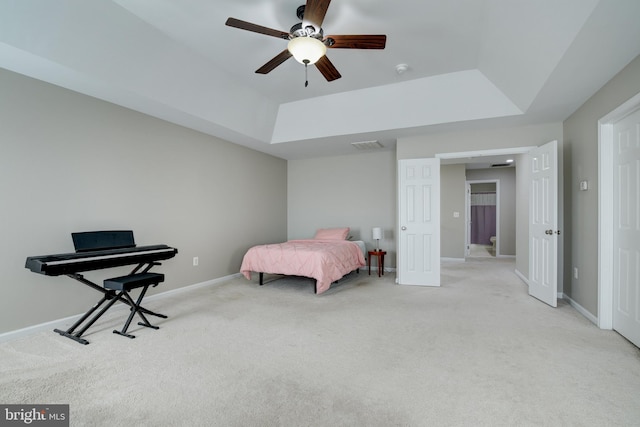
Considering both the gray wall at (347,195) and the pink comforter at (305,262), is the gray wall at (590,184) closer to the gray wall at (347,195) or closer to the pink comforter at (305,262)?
the gray wall at (347,195)

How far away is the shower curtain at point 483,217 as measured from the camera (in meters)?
9.72

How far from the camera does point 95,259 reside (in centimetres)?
272

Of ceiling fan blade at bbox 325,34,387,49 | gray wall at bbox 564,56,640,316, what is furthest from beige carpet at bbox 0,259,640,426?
ceiling fan blade at bbox 325,34,387,49

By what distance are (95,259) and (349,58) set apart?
3.34 meters

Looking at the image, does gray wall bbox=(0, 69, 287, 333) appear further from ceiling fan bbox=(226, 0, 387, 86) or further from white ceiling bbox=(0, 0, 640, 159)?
ceiling fan bbox=(226, 0, 387, 86)

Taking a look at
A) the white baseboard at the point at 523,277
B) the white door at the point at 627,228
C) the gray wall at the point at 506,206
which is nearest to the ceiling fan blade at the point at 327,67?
the white door at the point at 627,228

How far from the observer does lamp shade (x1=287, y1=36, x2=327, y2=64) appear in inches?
90.9

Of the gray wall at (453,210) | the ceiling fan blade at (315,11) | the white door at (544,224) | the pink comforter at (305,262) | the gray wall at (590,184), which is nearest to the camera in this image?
the ceiling fan blade at (315,11)

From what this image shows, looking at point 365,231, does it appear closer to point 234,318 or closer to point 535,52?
point 234,318

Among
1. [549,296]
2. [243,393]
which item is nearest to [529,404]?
[243,393]

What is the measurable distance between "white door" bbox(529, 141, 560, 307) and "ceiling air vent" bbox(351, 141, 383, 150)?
2318mm

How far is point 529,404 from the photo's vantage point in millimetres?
1745

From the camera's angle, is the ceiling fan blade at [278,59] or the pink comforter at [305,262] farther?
the pink comforter at [305,262]

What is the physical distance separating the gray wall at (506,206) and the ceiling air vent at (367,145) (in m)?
4.47
